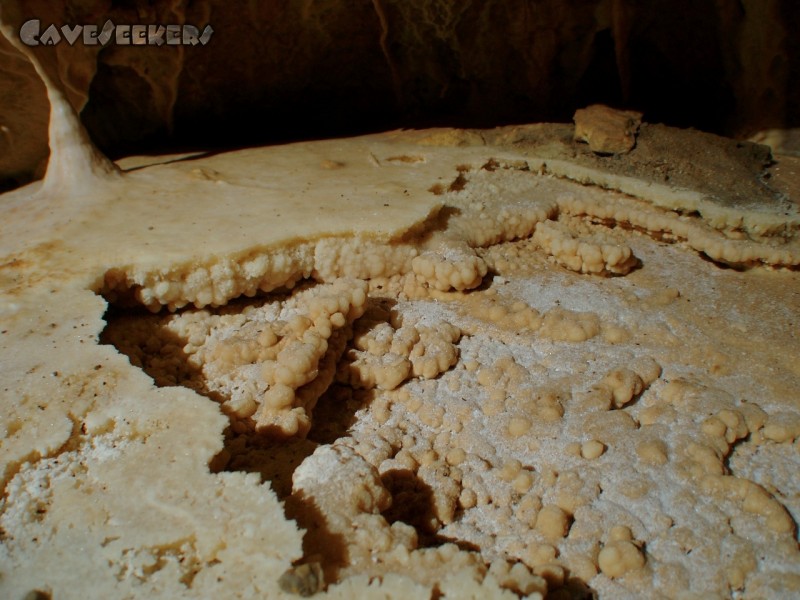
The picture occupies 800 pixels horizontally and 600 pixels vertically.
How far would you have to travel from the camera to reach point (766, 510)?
2.13 metres

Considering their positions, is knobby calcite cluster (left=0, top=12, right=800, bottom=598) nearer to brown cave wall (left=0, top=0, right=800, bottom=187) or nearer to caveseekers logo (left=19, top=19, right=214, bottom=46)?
caveseekers logo (left=19, top=19, right=214, bottom=46)

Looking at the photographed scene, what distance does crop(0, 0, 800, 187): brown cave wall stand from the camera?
4609 millimetres

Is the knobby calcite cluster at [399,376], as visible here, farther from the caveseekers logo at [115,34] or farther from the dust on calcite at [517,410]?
the caveseekers logo at [115,34]

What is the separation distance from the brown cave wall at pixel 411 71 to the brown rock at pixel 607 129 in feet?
2.66

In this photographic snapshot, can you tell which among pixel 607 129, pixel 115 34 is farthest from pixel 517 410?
pixel 115 34

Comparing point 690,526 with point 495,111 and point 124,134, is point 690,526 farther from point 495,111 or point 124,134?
point 124,134

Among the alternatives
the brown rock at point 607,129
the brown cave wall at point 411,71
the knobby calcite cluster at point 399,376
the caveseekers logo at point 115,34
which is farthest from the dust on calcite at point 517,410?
the brown cave wall at point 411,71

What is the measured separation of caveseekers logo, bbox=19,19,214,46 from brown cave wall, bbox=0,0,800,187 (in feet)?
0.26

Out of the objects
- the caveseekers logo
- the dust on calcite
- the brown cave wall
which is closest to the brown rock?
the brown cave wall

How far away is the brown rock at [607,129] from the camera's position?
451cm

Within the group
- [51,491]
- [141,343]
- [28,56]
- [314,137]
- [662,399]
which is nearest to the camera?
[51,491]

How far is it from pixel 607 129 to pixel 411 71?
2.04 metres

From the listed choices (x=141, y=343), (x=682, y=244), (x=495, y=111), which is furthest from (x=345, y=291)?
(x=495, y=111)

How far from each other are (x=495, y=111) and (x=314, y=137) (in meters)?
1.81
